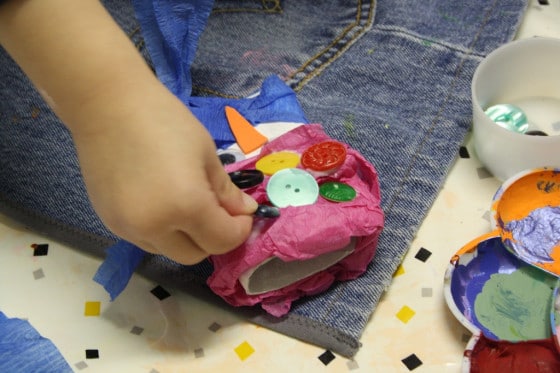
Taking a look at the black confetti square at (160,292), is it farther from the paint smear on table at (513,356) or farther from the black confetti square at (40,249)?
the paint smear on table at (513,356)

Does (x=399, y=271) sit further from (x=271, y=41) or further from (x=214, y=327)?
(x=271, y=41)

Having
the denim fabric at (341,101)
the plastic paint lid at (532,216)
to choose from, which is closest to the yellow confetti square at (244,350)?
the denim fabric at (341,101)

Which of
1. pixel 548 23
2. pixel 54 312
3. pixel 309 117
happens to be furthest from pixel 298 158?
pixel 548 23

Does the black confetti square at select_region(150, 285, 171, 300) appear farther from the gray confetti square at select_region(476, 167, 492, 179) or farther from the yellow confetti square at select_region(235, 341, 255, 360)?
the gray confetti square at select_region(476, 167, 492, 179)

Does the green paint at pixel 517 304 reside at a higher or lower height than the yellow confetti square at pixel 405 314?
higher

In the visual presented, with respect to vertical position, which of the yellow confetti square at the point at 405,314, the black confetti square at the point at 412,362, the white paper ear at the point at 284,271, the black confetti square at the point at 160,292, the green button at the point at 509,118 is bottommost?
the black confetti square at the point at 412,362

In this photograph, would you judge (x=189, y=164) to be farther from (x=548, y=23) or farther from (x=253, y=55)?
(x=548, y=23)

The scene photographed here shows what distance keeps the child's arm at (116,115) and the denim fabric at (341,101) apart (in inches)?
7.5

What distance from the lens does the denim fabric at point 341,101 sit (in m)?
0.59

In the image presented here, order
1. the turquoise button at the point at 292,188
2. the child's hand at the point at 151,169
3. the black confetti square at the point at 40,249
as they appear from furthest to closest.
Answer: the black confetti square at the point at 40,249
the turquoise button at the point at 292,188
the child's hand at the point at 151,169

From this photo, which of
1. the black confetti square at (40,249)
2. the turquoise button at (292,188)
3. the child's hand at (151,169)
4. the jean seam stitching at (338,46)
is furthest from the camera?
the jean seam stitching at (338,46)

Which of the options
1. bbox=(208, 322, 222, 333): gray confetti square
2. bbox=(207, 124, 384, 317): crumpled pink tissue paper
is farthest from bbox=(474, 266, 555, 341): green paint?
bbox=(208, 322, 222, 333): gray confetti square

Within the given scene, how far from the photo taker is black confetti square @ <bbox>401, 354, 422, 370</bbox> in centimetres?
54

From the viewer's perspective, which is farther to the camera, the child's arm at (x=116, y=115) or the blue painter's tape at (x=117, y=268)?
the blue painter's tape at (x=117, y=268)
